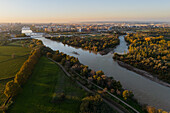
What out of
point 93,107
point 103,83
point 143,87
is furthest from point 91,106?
point 143,87

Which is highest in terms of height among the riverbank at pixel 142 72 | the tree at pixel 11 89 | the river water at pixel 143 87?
the tree at pixel 11 89

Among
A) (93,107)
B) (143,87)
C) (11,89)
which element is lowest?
(143,87)

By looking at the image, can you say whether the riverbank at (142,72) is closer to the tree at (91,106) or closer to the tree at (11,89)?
the tree at (91,106)

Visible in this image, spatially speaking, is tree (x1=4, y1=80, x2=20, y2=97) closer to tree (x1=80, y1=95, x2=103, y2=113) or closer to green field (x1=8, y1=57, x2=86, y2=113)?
green field (x1=8, y1=57, x2=86, y2=113)

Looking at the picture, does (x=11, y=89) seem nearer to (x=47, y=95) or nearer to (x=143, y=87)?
(x=47, y=95)

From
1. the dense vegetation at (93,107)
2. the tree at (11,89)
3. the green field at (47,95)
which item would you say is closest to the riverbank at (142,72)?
the dense vegetation at (93,107)

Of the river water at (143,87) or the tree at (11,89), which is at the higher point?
the tree at (11,89)

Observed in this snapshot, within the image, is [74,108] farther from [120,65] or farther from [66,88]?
[120,65]

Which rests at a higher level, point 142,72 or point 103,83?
point 103,83

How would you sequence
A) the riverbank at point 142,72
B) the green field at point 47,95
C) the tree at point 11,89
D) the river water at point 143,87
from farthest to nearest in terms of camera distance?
the riverbank at point 142,72, the river water at point 143,87, the tree at point 11,89, the green field at point 47,95
